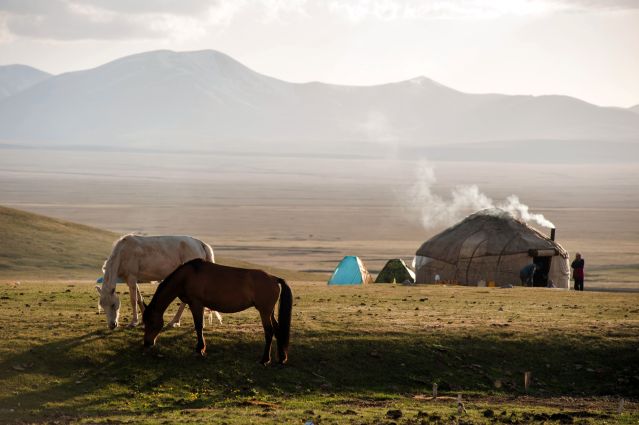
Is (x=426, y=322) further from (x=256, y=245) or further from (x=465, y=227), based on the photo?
(x=256, y=245)

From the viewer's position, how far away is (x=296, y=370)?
21.8m

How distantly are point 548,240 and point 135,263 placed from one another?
92.7ft

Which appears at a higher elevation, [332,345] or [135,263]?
[135,263]

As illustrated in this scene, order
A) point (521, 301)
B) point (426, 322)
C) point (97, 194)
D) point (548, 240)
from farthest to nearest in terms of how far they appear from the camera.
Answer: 1. point (97, 194)
2. point (548, 240)
3. point (521, 301)
4. point (426, 322)

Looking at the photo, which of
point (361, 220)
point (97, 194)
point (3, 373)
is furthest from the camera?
point (97, 194)

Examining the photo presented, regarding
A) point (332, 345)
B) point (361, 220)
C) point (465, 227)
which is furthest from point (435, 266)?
point (361, 220)

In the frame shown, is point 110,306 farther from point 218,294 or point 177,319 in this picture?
point 218,294

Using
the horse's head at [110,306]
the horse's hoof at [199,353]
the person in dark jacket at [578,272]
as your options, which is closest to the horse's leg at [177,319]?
the horse's head at [110,306]

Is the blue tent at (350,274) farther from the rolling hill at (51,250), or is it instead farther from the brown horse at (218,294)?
the brown horse at (218,294)

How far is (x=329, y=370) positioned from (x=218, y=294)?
2.81m

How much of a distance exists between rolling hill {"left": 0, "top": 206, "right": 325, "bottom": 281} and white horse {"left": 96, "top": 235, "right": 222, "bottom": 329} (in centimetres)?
2512

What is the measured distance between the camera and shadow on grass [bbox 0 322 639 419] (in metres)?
19.8

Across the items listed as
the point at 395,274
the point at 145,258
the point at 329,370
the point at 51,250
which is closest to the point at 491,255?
the point at 395,274

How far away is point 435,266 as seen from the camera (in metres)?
48.3
